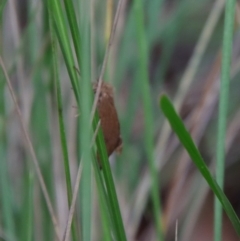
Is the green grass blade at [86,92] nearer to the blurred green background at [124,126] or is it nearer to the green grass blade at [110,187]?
the green grass blade at [110,187]

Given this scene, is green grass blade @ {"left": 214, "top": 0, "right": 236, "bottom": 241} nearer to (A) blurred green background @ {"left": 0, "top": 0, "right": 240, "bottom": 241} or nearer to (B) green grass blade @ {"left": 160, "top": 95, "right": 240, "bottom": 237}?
(B) green grass blade @ {"left": 160, "top": 95, "right": 240, "bottom": 237}

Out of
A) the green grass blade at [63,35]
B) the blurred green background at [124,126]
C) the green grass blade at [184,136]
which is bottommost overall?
the blurred green background at [124,126]

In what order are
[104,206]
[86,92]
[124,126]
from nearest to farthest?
1. [86,92]
2. [104,206]
3. [124,126]

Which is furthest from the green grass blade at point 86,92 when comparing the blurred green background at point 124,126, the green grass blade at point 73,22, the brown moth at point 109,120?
the blurred green background at point 124,126

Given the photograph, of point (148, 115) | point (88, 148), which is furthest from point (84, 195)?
point (148, 115)

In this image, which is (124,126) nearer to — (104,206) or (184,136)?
(104,206)

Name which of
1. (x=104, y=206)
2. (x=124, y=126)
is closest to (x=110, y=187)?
(x=104, y=206)

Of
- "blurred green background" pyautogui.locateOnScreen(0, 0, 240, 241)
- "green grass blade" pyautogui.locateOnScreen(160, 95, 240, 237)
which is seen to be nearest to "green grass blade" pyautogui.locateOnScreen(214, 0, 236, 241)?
"green grass blade" pyautogui.locateOnScreen(160, 95, 240, 237)

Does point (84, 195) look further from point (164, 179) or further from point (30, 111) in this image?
point (164, 179)
